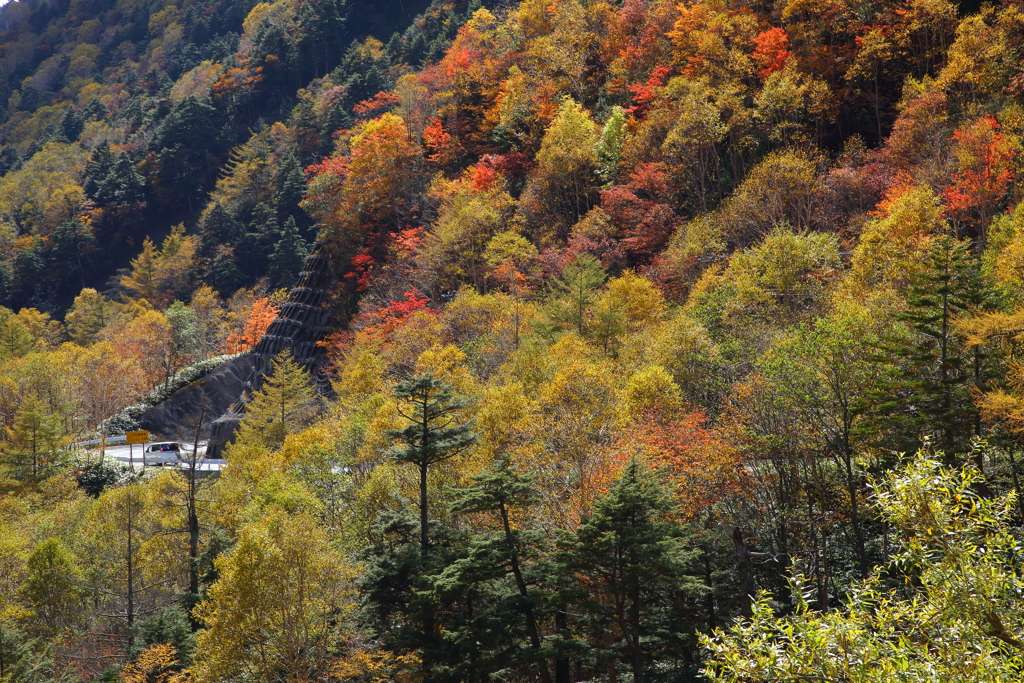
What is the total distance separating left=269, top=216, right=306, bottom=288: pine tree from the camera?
3602 inches

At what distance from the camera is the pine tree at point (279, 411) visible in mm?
50062

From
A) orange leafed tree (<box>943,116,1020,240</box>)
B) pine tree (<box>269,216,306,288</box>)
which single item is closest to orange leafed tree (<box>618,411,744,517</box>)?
orange leafed tree (<box>943,116,1020,240</box>)

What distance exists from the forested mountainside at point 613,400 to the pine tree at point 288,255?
49.6 ft

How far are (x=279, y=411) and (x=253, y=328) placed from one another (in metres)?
32.6

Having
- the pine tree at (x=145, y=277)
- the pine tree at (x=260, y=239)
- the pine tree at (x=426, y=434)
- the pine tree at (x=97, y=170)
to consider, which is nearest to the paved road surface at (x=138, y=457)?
the pine tree at (x=426, y=434)

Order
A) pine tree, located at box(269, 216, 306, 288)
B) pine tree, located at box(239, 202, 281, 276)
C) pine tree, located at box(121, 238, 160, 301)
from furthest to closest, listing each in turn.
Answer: pine tree, located at box(121, 238, 160, 301), pine tree, located at box(239, 202, 281, 276), pine tree, located at box(269, 216, 306, 288)

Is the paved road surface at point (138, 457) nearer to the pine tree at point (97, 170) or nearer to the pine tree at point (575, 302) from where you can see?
the pine tree at point (575, 302)

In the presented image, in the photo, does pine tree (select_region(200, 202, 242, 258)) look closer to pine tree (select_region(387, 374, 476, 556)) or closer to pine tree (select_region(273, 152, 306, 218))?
pine tree (select_region(273, 152, 306, 218))

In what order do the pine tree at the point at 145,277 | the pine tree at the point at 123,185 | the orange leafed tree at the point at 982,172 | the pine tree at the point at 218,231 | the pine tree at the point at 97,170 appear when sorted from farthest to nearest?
the pine tree at the point at 97,170 < the pine tree at the point at 123,185 < the pine tree at the point at 218,231 < the pine tree at the point at 145,277 < the orange leafed tree at the point at 982,172

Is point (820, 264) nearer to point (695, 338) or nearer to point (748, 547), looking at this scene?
point (695, 338)

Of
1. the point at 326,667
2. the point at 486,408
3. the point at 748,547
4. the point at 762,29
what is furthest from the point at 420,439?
the point at 762,29

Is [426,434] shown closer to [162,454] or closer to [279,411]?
[279,411]

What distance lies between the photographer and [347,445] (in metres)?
35.6

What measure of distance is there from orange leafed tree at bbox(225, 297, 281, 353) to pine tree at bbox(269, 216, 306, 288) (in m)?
8.09
